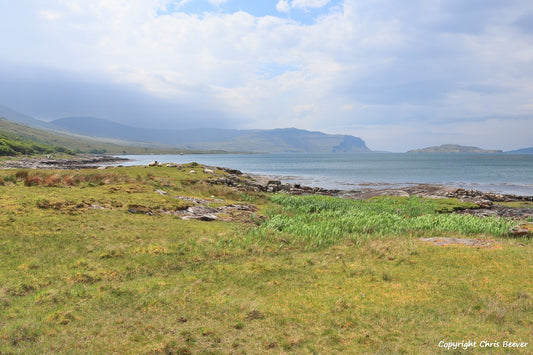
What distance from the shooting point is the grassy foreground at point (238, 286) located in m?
8.97

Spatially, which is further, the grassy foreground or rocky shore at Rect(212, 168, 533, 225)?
rocky shore at Rect(212, 168, 533, 225)

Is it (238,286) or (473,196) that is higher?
(473,196)

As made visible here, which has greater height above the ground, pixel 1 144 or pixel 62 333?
pixel 1 144

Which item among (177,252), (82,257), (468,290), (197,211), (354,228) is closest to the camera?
(468,290)

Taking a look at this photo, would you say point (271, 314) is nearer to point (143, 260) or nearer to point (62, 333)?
point (62, 333)

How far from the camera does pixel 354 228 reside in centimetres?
2417

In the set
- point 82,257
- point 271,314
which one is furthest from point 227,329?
point 82,257

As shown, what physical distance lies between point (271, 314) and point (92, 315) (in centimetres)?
609

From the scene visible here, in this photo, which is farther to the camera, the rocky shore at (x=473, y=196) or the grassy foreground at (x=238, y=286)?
the rocky shore at (x=473, y=196)

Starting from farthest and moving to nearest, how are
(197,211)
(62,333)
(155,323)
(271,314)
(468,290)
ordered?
(197,211) < (468,290) < (271,314) < (155,323) < (62,333)

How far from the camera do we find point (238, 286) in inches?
Answer: 519

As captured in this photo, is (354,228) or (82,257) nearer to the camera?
(82,257)

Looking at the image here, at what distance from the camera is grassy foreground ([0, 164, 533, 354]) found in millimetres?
8969

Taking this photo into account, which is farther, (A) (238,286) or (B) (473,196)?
(B) (473,196)
